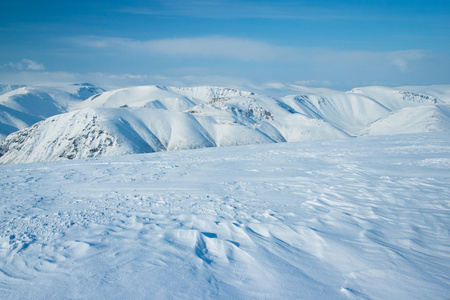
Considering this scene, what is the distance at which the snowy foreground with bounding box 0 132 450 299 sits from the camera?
13.1 feet

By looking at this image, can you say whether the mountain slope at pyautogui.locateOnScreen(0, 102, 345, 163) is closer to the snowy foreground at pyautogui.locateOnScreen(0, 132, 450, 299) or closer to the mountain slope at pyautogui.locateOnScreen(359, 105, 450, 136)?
the mountain slope at pyautogui.locateOnScreen(359, 105, 450, 136)

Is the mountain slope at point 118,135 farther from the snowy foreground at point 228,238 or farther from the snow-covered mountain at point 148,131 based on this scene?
the snowy foreground at point 228,238

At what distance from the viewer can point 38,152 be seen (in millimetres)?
97250

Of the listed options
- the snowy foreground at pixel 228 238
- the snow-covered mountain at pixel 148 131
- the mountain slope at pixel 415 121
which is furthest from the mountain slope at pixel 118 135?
the snowy foreground at pixel 228 238

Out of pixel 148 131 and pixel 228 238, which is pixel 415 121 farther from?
pixel 228 238

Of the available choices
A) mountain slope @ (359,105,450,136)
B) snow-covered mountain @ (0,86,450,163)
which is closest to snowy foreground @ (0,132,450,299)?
snow-covered mountain @ (0,86,450,163)

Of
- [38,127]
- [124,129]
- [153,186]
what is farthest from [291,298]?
[38,127]

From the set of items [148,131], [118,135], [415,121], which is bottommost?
[118,135]

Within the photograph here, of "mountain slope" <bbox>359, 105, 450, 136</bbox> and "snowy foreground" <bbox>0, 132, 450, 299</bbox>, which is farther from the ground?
"mountain slope" <bbox>359, 105, 450, 136</bbox>

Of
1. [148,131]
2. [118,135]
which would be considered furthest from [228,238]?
[148,131]

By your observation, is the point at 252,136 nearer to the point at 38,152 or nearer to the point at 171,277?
the point at 38,152

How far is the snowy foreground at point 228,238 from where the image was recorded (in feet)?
13.1

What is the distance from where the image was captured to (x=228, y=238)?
549 centimetres

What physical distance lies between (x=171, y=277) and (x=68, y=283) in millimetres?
1535
